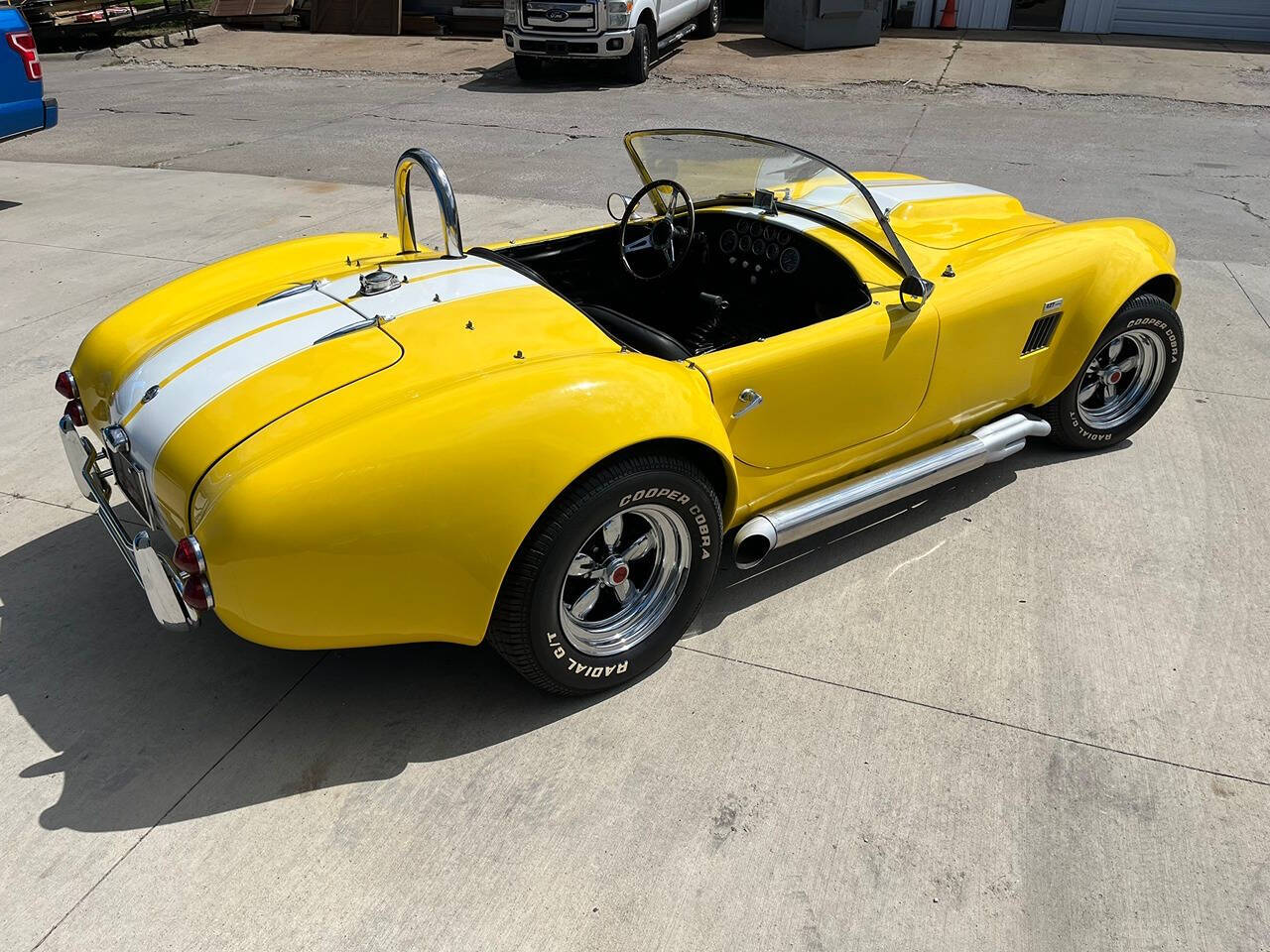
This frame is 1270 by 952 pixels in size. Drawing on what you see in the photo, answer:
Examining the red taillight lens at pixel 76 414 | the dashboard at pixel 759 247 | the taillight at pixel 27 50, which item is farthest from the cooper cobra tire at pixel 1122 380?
the taillight at pixel 27 50

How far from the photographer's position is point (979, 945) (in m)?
2.16

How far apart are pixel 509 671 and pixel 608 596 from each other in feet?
1.26

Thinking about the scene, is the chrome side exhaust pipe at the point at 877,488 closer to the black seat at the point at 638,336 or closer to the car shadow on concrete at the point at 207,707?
the black seat at the point at 638,336

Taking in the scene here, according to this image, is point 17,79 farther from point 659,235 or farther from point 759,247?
point 759,247

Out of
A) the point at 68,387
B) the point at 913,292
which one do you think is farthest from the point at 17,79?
the point at 913,292

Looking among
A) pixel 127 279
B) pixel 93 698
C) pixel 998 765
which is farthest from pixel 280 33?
pixel 998 765

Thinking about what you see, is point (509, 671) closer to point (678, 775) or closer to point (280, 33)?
point (678, 775)

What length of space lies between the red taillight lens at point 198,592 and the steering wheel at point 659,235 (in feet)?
6.29

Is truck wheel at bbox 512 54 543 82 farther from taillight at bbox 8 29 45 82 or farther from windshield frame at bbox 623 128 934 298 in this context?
windshield frame at bbox 623 128 934 298

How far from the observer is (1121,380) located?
417 cm

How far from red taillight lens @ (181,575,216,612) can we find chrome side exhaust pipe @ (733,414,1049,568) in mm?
1495

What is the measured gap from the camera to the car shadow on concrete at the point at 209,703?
2.55m

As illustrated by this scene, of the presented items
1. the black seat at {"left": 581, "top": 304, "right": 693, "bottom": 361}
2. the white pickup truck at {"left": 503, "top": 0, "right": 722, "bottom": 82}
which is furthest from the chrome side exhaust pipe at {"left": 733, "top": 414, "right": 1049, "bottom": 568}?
the white pickup truck at {"left": 503, "top": 0, "right": 722, "bottom": 82}

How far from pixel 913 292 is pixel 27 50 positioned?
7837 millimetres
